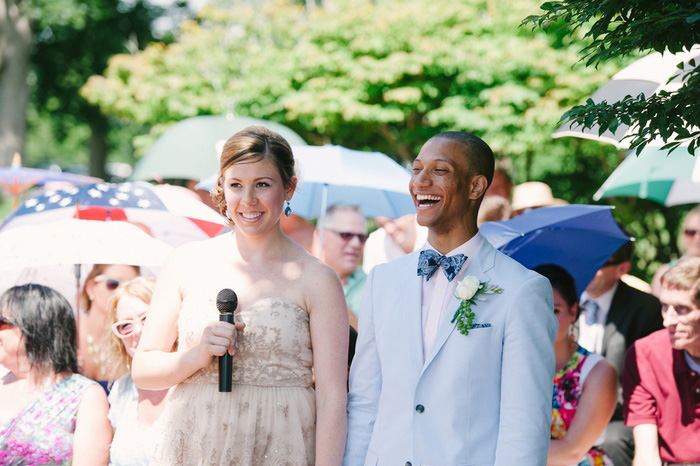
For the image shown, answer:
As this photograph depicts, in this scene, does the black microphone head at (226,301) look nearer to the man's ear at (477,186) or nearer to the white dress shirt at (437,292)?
the white dress shirt at (437,292)

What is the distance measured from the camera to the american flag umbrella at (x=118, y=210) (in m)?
6.10

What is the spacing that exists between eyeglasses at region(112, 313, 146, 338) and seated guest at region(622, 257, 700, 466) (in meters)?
2.89

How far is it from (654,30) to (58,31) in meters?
26.1

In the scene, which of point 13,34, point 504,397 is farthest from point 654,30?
point 13,34

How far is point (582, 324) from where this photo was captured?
6.79 m

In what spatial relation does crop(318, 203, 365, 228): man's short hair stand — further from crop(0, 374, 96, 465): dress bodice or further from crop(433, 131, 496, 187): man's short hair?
crop(433, 131, 496, 187): man's short hair

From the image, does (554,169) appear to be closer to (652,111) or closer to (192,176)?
(192,176)

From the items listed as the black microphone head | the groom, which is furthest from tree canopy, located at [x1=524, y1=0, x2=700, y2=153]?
the black microphone head

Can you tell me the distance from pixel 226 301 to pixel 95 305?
9.84ft

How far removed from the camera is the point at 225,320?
3.33 metres

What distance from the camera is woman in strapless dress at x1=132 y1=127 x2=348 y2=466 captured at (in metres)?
3.44

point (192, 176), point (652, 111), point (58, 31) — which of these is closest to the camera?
point (652, 111)

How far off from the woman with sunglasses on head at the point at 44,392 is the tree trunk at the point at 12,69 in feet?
66.9

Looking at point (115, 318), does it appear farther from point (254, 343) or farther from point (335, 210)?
point (335, 210)
